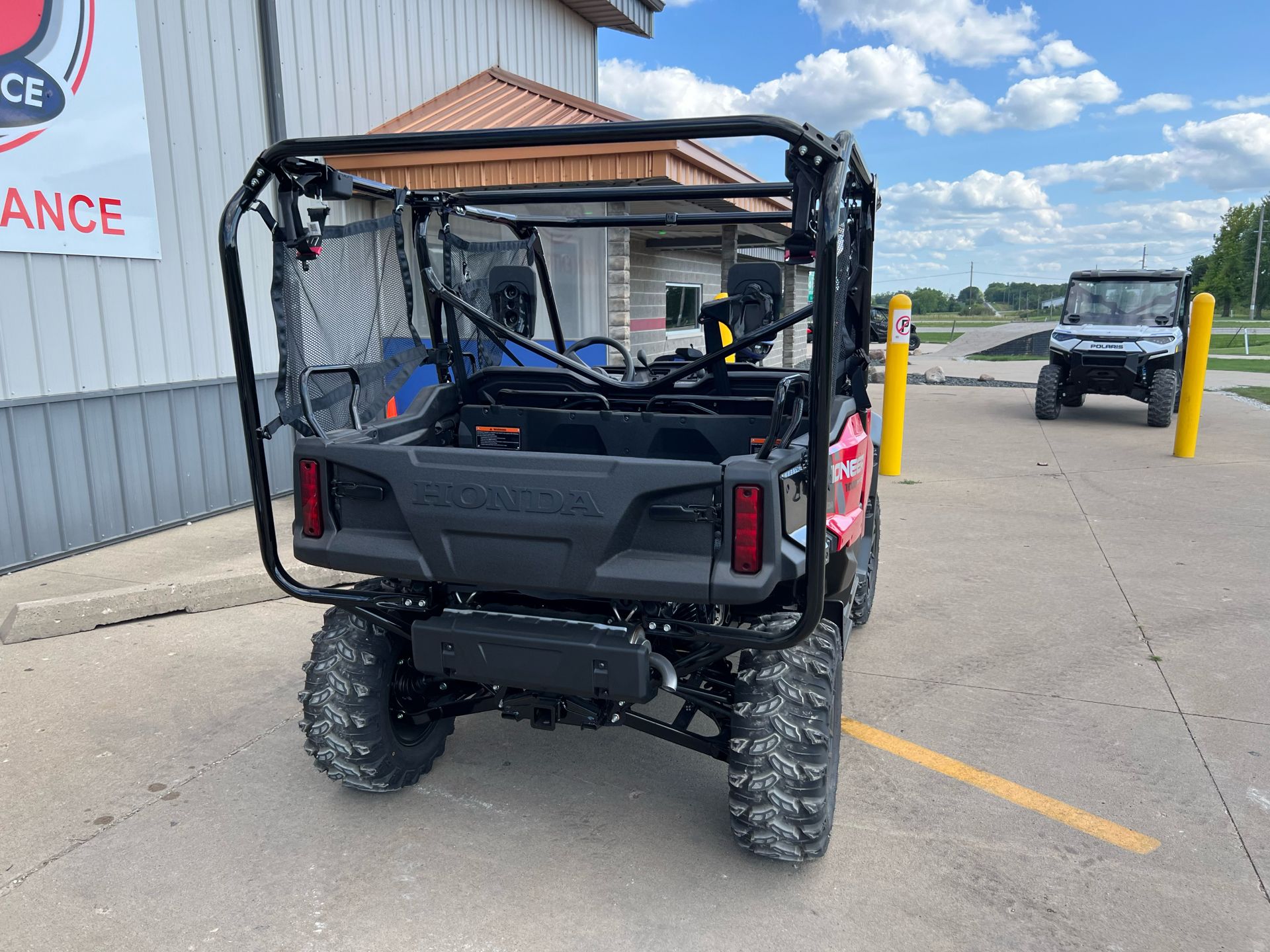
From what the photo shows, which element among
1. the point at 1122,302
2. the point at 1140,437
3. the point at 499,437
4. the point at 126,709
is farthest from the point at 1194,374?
the point at 126,709

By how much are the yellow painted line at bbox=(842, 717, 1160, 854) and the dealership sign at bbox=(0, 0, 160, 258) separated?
5565 millimetres

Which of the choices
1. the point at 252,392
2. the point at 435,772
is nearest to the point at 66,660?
the point at 435,772

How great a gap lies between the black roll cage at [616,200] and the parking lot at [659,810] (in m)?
0.77

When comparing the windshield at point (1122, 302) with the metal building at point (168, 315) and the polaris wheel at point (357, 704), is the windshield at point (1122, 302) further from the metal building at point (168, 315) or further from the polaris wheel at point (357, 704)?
the polaris wheel at point (357, 704)

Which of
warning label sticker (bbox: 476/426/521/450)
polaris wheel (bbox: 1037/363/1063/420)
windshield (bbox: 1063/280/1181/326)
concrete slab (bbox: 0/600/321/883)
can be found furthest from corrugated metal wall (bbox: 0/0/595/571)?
windshield (bbox: 1063/280/1181/326)

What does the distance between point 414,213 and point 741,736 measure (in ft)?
7.62

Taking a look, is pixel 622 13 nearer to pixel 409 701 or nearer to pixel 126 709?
pixel 126 709

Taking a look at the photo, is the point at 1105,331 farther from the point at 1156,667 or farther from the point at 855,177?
the point at 855,177

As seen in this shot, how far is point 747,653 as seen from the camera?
2920 mm

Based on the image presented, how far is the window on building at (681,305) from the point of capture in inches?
631

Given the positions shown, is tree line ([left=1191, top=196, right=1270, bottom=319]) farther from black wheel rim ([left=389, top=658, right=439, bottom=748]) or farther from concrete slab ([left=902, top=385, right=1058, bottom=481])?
black wheel rim ([left=389, top=658, right=439, bottom=748])

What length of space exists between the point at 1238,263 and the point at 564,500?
75.8 metres

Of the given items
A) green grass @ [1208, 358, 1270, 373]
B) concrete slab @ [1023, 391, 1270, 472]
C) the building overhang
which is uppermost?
the building overhang

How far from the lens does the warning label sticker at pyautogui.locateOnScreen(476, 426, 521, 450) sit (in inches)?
141
